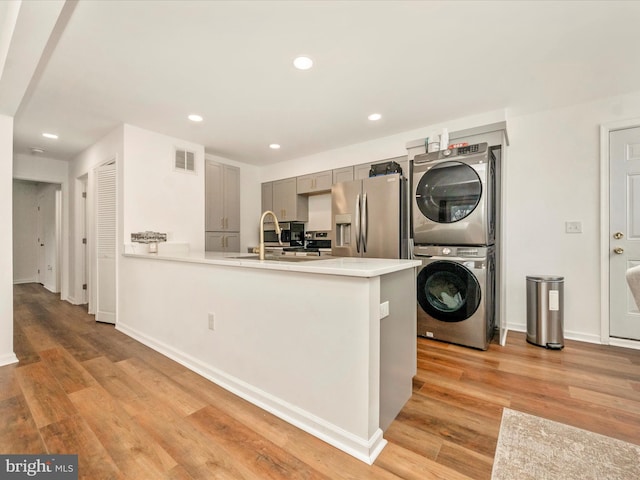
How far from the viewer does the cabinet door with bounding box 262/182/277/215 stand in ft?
17.7

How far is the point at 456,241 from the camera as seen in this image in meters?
2.91

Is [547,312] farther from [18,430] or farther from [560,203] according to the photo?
[18,430]

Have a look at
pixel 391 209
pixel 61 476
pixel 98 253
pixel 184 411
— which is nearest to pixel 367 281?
pixel 184 411

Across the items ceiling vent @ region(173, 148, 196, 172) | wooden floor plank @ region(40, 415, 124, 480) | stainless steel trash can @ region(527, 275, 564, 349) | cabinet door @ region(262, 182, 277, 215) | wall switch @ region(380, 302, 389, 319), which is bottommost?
wooden floor plank @ region(40, 415, 124, 480)

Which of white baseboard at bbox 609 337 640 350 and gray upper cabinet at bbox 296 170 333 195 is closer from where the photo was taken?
white baseboard at bbox 609 337 640 350

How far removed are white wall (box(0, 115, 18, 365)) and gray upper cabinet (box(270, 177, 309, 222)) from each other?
10.8 ft

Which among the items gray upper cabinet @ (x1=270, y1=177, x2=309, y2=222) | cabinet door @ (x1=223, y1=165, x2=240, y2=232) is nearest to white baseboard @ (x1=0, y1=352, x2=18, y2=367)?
cabinet door @ (x1=223, y1=165, x2=240, y2=232)

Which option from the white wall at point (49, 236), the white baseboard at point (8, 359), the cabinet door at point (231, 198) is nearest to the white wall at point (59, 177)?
the white wall at point (49, 236)

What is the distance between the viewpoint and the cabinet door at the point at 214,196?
4.63 m

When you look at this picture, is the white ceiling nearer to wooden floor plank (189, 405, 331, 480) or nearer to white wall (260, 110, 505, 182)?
white wall (260, 110, 505, 182)

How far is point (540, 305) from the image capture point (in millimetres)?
2854

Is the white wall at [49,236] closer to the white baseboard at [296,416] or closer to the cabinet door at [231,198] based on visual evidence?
the cabinet door at [231,198]

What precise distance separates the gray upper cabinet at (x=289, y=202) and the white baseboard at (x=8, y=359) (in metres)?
3.54

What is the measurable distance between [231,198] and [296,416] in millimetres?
3955
